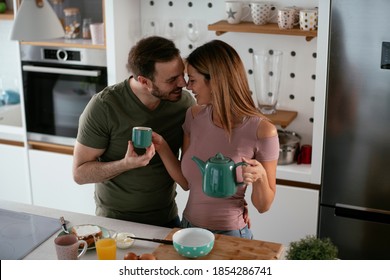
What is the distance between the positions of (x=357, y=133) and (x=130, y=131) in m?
1.28

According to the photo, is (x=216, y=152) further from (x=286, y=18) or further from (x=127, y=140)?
(x=286, y=18)

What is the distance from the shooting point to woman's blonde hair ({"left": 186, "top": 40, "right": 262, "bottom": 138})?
2.23 metres

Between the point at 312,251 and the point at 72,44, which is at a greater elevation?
the point at 72,44

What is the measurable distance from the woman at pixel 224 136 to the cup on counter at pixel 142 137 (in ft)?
0.40

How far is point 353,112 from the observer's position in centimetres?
314

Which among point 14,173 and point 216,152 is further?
point 14,173

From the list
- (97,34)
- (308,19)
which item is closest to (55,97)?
(97,34)

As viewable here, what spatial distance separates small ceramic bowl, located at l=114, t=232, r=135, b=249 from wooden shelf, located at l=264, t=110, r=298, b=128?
4.74 ft

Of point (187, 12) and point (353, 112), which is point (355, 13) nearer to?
point (353, 112)

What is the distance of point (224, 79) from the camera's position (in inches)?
87.7

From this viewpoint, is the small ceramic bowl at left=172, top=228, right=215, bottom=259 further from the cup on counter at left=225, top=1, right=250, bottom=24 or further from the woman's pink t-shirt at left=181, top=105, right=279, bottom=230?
the cup on counter at left=225, top=1, right=250, bottom=24

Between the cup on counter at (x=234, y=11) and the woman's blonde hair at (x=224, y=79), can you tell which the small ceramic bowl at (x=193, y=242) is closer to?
the woman's blonde hair at (x=224, y=79)

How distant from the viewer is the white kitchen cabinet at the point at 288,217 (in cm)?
337
